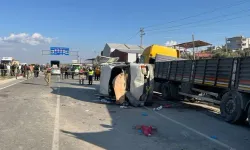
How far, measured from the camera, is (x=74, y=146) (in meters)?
6.33

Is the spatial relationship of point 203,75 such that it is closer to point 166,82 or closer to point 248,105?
point 248,105

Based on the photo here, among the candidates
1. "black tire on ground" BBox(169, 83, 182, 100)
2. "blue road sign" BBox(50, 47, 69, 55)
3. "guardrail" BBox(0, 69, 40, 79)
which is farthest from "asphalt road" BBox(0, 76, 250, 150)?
"blue road sign" BBox(50, 47, 69, 55)

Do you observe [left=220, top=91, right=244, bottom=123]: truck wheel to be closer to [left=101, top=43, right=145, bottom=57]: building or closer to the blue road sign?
the blue road sign

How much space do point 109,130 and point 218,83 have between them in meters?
4.74

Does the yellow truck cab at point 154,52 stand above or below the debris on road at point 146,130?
above

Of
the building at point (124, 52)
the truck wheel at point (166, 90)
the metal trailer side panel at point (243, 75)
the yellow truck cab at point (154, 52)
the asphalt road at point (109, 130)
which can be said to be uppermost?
the building at point (124, 52)

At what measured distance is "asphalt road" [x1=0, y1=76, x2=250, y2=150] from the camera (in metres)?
6.62

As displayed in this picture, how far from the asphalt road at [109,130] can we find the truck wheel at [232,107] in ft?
0.91

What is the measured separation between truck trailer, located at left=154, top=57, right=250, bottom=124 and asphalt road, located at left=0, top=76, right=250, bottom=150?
1.82 feet

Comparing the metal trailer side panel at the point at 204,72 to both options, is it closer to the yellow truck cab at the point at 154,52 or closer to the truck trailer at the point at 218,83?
the truck trailer at the point at 218,83

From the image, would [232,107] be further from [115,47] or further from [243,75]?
[115,47]

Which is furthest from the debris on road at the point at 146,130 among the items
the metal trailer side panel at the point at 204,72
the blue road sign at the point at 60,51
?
the blue road sign at the point at 60,51

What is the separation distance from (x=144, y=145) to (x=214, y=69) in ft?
18.3

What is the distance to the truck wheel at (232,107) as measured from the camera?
961 cm
